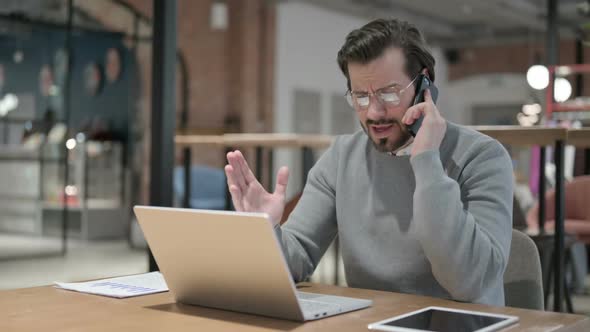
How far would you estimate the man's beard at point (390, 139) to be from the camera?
1.72 m

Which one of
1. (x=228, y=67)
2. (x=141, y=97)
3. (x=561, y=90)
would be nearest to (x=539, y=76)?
(x=561, y=90)

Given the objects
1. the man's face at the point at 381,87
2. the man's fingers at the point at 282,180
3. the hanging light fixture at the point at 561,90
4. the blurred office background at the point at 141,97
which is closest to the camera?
the man's fingers at the point at 282,180

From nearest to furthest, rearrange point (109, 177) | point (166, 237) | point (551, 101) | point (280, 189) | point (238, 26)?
point (166, 237) → point (280, 189) → point (109, 177) → point (551, 101) → point (238, 26)

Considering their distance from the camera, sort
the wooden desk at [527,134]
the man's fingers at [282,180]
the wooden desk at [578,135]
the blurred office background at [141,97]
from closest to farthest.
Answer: the man's fingers at [282,180] → the wooden desk at [527,134] → the wooden desk at [578,135] → the blurred office background at [141,97]

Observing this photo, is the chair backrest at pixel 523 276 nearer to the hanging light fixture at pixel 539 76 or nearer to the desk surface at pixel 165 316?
the desk surface at pixel 165 316

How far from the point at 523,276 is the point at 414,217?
35 cm

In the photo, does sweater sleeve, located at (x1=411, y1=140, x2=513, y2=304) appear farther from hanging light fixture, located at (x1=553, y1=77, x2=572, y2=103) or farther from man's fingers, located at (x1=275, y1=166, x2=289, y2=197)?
hanging light fixture, located at (x1=553, y1=77, x2=572, y2=103)

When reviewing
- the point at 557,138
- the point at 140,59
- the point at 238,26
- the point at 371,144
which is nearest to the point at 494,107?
the point at 238,26

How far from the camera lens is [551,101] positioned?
30.8 feet

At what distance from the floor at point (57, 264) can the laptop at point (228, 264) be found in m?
4.77

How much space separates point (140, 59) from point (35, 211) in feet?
8.43

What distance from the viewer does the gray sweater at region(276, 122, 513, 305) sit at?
1527mm

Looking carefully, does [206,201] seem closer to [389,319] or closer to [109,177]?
[109,177]

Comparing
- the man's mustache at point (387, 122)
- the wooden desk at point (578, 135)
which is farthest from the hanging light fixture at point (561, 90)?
the man's mustache at point (387, 122)
